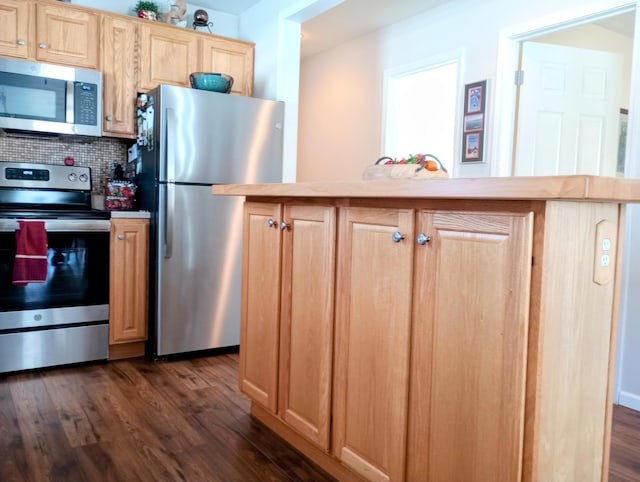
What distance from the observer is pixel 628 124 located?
2.70 m

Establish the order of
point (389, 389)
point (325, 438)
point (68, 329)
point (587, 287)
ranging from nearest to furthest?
1. point (587, 287)
2. point (389, 389)
3. point (325, 438)
4. point (68, 329)

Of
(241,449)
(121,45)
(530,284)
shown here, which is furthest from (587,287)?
(121,45)

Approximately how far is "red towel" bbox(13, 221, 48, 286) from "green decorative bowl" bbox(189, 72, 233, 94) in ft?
4.08

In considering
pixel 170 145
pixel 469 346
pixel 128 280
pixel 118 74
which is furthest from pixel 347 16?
pixel 469 346

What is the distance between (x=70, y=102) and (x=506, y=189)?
2803 millimetres

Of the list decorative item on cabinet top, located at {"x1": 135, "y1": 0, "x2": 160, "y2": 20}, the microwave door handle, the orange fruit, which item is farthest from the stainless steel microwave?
the orange fruit

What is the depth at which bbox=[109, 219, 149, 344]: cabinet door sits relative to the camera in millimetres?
3086

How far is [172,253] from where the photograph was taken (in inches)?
123

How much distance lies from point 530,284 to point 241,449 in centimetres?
136

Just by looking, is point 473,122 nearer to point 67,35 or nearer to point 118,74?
point 118,74

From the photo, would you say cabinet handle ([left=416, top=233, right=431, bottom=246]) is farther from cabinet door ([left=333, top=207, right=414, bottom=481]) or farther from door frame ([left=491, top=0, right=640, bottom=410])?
door frame ([left=491, top=0, right=640, bottom=410])

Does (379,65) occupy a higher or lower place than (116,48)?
higher

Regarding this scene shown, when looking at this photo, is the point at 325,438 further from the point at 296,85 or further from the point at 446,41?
the point at 446,41

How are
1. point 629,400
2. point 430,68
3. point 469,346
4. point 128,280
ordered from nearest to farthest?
point 469,346
point 629,400
point 128,280
point 430,68
